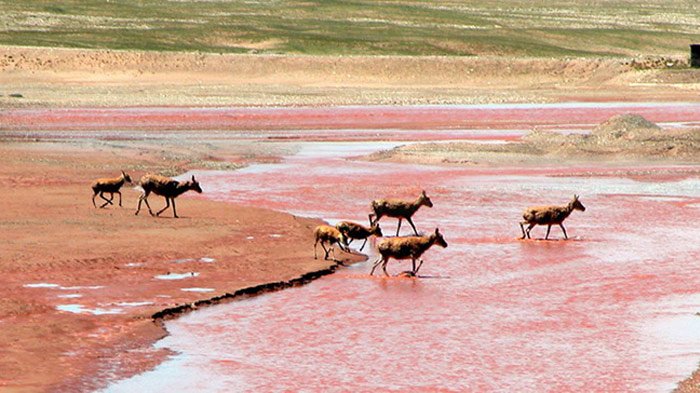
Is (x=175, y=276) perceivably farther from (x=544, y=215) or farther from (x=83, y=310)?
(x=544, y=215)

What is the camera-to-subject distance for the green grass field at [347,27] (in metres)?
87.9

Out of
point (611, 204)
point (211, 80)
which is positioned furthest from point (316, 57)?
point (611, 204)

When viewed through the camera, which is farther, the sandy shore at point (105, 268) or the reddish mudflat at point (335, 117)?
the reddish mudflat at point (335, 117)

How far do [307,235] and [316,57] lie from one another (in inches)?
2195

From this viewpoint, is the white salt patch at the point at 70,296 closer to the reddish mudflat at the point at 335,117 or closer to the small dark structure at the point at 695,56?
the reddish mudflat at the point at 335,117

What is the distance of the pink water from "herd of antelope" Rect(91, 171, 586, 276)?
0.34m

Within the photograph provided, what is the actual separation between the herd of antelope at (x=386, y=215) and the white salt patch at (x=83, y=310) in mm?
3643

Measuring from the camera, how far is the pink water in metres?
12.8

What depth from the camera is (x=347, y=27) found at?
333ft

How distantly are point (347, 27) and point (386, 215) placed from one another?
268 feet

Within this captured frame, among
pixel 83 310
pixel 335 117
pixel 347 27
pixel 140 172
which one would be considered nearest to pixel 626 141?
pixel 140 172

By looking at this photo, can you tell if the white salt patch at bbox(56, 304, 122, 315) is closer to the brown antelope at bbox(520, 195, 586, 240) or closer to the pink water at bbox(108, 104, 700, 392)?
the pink water at bbox(108, 104, 700, 392)

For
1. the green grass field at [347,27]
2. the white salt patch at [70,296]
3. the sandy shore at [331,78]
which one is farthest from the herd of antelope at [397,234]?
the green grass field at [347,27]

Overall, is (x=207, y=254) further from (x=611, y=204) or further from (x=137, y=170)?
(x=137, y=170)
